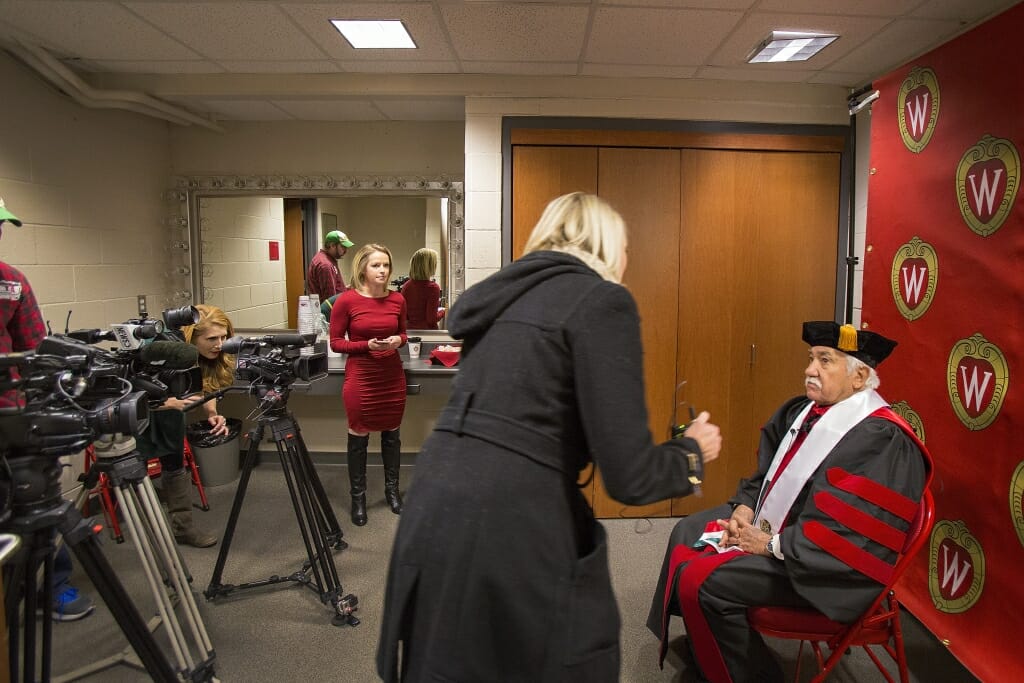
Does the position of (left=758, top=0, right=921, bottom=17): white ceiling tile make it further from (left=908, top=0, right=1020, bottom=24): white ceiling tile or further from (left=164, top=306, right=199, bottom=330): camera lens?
(left=164, top=306, right=199, bottom=330): camera lens

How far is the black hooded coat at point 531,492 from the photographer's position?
109cm

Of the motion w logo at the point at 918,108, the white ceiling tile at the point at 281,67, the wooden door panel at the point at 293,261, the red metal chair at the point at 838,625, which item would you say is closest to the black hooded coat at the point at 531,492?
the red metal chair at the point at 838,625

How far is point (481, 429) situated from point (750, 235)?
117 inches

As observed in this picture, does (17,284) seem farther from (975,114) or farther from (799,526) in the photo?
(975,114)

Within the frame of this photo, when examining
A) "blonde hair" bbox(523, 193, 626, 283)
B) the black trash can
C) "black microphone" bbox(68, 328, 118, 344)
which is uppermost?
"blonde hair" bbox(523, 193, 626, 283)

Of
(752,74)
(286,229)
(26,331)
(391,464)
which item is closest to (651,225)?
(752,74)

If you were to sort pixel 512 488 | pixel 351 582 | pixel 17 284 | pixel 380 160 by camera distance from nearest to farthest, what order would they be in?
pixel 512 488, pixel 17 284, pixel 351 582, pixel 380 160

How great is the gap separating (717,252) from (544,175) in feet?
3.50

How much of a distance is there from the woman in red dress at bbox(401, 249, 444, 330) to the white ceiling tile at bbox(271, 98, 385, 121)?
95 cm

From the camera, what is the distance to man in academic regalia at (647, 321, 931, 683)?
181 centimetres

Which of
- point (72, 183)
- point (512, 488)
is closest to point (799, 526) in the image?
point (512, 488)

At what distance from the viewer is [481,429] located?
1.13 metres

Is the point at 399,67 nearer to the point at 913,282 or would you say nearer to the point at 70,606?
the point at 913,282

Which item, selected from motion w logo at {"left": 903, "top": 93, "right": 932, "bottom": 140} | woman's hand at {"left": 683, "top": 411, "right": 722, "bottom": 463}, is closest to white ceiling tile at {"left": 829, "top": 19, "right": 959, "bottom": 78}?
motion w logo at {"left": 903, "top": 93, "right": 932, "bottom": 140}
